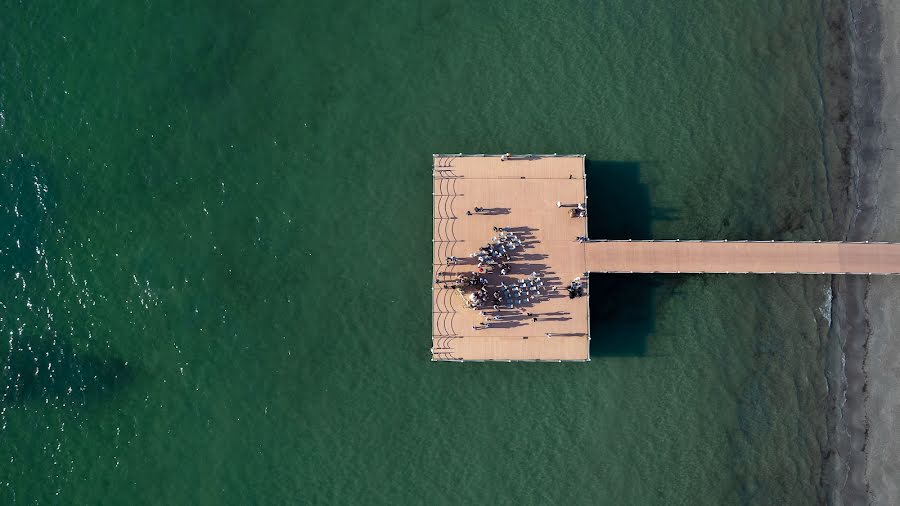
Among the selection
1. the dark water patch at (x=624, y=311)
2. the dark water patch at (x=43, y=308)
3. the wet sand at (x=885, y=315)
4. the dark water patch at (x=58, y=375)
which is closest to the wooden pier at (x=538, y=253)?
the dark water patch at (x=624, y=311)

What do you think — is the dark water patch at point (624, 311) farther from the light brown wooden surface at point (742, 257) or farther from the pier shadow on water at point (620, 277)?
the light brown wooden surface at point (742, 257)

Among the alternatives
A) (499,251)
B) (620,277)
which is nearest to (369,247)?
(499,251)

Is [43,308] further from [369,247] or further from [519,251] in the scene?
[519,251]

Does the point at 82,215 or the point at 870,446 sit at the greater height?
the point at 82,215

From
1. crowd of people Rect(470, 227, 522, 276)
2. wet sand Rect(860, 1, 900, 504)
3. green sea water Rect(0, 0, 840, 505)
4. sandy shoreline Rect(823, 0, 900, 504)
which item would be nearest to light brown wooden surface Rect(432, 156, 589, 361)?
crowd of people Rect(470, 227, 522, 276)

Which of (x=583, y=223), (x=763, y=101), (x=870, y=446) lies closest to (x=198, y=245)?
(x=583, y=223)

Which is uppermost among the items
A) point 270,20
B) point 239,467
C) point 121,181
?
point 270,20

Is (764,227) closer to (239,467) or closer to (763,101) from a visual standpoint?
(763,101)
